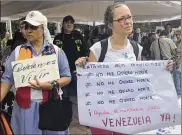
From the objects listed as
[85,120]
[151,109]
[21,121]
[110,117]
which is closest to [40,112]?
[21,121]

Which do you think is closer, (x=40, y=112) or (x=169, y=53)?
(x=40, y=112)

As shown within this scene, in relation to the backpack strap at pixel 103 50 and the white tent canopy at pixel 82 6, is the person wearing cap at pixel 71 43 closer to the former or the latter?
the white tent canopy at pixel 82 6

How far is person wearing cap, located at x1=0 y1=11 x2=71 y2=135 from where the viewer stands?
2303mm

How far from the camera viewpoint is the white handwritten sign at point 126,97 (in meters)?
2.37

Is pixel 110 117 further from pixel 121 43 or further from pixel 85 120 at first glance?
pixel 121 43

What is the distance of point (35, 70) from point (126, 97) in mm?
697

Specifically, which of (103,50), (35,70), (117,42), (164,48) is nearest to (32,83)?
(35,70)

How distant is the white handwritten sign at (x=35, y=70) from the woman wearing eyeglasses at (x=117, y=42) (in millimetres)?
183

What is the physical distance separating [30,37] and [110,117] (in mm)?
816

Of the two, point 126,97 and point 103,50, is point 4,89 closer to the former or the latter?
point 103,50

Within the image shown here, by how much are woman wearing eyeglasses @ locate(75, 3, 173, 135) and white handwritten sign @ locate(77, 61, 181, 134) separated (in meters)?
0.05

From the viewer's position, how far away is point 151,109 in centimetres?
242

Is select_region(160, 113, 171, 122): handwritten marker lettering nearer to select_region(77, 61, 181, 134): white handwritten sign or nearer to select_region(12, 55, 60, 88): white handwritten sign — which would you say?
select_region(77, 61, 181, 134): white handwritten sign

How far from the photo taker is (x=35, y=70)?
2373 millimetres
